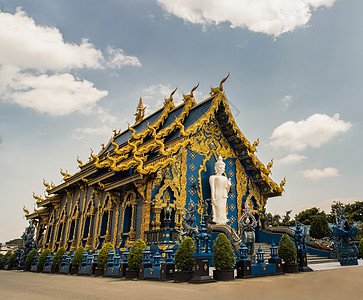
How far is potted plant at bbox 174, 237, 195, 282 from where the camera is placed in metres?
7.27

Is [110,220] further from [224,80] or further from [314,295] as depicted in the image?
[314,295]

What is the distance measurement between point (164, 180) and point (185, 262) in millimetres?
5322

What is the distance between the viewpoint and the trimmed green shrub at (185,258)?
7375 mm

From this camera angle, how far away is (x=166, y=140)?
15.1m

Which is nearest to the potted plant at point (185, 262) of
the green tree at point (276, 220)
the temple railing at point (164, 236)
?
the temple railing at point (164, 236)

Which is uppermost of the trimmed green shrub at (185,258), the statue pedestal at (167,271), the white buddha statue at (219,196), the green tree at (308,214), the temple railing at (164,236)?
the green tree at (308,214)

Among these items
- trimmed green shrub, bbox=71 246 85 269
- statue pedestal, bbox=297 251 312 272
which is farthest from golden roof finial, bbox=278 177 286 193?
trimmed green shrub, bbox=71 246 85 269

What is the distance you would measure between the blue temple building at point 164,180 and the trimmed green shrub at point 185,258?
137 inches

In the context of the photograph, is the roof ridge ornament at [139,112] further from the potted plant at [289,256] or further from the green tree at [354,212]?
→ the green tree at [354,212]

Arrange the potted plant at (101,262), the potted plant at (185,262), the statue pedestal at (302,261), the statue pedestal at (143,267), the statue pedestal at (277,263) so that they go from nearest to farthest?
the potted plant at (185,262), the statue pedestal at (143,267), the statue pedestal at (277,263), the statue pedestal at (302,261), the potted plant at (101,262)

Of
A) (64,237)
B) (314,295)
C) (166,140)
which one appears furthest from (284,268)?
(64,237)

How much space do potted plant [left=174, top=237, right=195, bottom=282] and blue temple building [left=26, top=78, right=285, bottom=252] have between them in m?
3.50

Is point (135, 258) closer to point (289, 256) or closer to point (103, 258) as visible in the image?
point (103, 258)

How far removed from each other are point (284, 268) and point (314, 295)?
4671 millimetres
